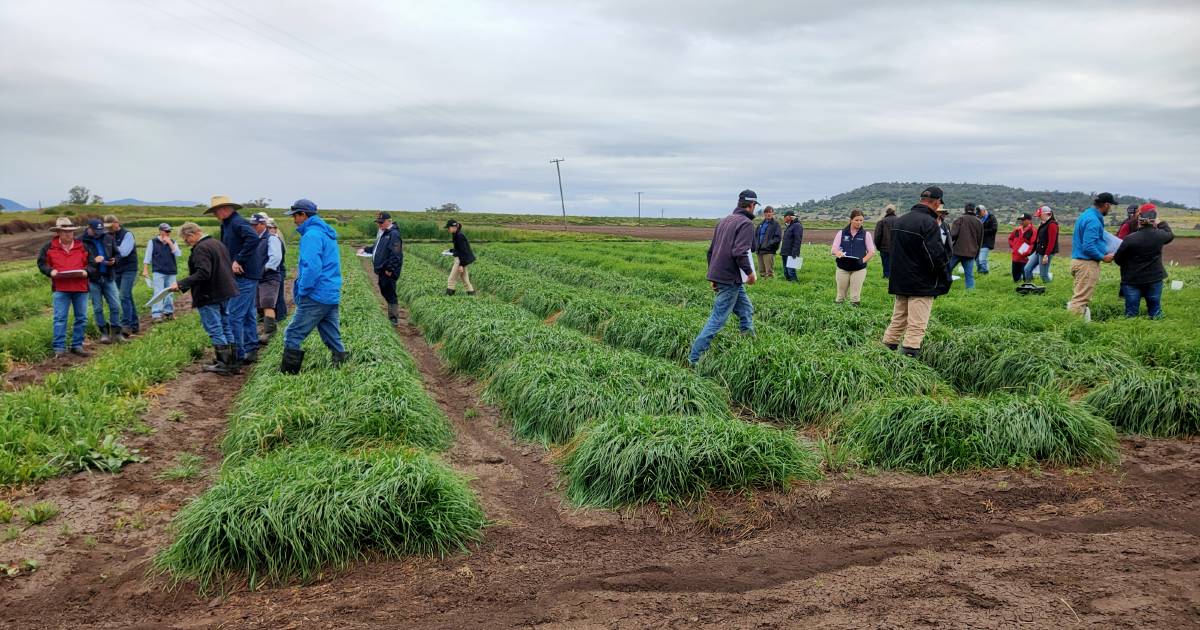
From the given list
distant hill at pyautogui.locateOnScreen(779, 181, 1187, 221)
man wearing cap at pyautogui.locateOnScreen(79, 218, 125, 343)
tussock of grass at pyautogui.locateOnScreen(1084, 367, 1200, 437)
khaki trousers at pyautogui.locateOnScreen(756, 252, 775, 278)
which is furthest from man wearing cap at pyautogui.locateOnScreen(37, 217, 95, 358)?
distant hill at pyautogui.locateOnScreen(779, 181, 1187, 221)

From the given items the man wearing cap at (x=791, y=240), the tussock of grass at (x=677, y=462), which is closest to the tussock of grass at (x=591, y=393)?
the tussock of grass at (x=677, y=462)

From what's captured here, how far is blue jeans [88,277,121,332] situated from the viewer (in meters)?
11.1

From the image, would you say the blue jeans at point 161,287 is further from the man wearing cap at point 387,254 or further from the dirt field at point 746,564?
the dirt field at point 746,564

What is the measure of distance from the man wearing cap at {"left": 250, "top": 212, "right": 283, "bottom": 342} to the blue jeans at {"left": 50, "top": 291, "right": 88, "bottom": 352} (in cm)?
236

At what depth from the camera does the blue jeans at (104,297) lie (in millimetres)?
11086

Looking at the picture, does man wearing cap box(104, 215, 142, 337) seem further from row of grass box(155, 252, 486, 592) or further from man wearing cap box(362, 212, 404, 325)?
row of grass box(155, 252, 486, 592)

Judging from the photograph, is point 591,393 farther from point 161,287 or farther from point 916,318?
point 161,287

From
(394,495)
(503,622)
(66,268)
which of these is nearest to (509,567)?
(503,622)

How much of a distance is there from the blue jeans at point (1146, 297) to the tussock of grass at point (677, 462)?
724 centimetres

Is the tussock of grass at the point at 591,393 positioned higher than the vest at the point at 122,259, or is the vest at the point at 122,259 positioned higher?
the vest at the point at 122,259

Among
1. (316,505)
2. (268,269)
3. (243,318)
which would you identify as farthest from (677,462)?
(268,269)

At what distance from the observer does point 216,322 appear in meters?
9.06

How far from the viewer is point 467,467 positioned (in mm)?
5797

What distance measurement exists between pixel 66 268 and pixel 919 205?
38.8ft
